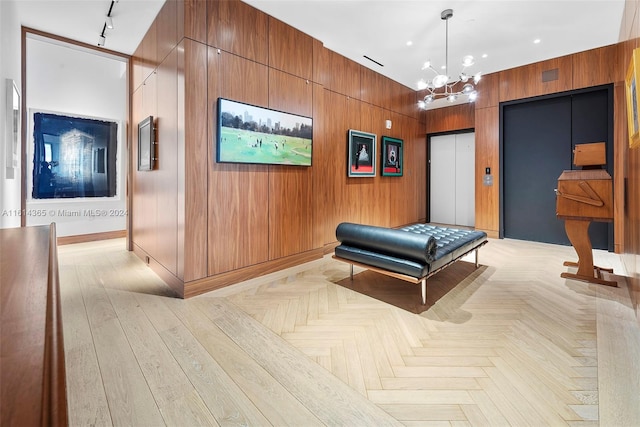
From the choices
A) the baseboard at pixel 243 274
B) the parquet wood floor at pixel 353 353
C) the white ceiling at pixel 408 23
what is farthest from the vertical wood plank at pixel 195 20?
the parquet wood floor at pixel 353 353

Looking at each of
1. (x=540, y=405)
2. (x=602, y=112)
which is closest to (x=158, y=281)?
(x=540, y=405)

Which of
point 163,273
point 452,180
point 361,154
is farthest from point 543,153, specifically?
point 163,273

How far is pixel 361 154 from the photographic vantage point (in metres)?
5.46

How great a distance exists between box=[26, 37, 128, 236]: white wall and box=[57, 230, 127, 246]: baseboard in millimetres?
68

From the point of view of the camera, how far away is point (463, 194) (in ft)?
23.8

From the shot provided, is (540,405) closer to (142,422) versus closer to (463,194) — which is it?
(142,422)

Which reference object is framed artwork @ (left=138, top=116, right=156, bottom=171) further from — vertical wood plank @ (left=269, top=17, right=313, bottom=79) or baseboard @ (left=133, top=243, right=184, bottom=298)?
vertical wood plank @ (left=269, top=17, right=313, bottom=79)

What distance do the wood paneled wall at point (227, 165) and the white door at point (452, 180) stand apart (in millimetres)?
3313

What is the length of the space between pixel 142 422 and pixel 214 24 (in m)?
3.56

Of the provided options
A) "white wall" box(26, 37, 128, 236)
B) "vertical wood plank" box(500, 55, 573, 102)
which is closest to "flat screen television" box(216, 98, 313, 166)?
"white wall" box(26, 37, 128, 236)

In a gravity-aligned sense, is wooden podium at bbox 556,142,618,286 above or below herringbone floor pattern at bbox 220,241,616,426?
above

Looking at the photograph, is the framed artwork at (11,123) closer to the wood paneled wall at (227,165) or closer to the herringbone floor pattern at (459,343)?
the wood paneled wall at (227,165)

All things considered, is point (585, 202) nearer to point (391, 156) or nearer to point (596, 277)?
point (596, 277)

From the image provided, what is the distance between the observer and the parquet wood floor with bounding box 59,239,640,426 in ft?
5.27
